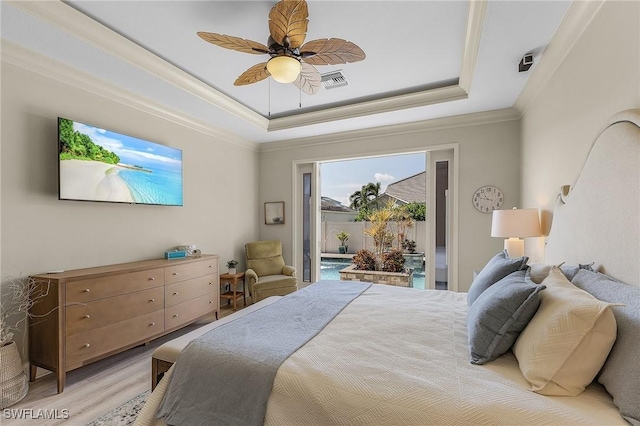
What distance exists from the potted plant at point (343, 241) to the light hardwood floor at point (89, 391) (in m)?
5.71

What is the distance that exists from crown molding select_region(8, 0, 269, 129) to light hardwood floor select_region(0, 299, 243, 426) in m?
2.66

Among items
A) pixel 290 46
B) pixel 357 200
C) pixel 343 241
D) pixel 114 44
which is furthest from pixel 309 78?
pixel 343 241

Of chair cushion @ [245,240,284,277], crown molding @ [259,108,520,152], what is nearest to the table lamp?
crown molding @ [259,108,520,152]

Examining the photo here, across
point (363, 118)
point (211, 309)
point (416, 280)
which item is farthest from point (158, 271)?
point (416, 280)

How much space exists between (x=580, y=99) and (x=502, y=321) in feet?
5.44

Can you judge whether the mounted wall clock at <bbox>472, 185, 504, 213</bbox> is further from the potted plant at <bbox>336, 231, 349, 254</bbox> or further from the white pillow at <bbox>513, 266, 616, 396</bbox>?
the potted plant at <bbox>336, 231, 349, 254</bbox>

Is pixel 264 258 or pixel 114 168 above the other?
pixel 114 168

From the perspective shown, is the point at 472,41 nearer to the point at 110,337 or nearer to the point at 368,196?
the point at 110,337

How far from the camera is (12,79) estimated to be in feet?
7.40

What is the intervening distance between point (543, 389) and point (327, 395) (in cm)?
82

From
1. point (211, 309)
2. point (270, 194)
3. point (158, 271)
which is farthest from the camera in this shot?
point (270, 194)

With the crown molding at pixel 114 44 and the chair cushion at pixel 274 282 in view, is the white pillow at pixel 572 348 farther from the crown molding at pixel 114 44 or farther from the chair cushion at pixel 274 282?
the crown molding at pixel 114 44

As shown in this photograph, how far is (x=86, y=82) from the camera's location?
2.69m

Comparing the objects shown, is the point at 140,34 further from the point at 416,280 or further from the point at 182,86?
the point at 416,280
